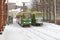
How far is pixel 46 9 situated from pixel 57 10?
8.84 metres

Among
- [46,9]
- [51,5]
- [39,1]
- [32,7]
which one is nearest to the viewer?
[51,5]

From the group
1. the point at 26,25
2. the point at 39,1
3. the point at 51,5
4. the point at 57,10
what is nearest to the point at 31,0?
the point at 39,1

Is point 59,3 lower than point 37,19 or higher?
higher

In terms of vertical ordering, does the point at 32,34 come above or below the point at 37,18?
below

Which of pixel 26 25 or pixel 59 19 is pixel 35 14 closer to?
pixel 26 25

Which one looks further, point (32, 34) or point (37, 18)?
point (37, 18)

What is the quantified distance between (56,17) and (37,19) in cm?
608

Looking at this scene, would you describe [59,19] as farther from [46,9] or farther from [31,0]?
[31,0]

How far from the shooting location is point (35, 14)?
36344mm

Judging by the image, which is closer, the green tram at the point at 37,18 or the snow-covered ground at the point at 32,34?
the snow-covered ground at the point at 32,34

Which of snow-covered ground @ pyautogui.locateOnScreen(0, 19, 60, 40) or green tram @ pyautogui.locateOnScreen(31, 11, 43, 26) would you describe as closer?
snow-covered ground @ pyautogui.locateOnScreen(0, 19, 60, 40)

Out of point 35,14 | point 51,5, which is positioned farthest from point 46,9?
point 35,14

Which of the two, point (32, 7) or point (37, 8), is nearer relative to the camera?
point (37, 8)

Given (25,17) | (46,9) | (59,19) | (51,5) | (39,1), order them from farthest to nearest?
(39,1) → (46,9) → (51,5) → (59,19) → (25,17)
